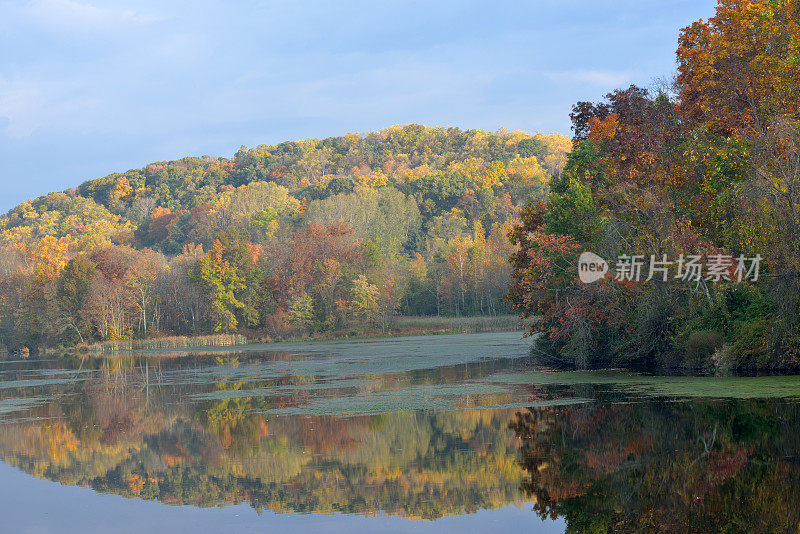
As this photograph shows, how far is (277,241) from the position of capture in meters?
96.0

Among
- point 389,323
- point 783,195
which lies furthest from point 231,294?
point 783,195

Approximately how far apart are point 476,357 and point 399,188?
85.0 metres

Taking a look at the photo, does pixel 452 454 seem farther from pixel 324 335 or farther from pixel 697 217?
pixel 324 335

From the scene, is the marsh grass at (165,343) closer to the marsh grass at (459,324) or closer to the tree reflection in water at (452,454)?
the marsh grass at (459,324)

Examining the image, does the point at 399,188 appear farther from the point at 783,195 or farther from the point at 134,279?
the point at 783,195

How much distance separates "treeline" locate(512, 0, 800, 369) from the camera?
73.3 ft

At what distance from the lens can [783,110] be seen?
26.6 metres

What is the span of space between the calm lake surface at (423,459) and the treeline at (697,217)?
10.1 ft

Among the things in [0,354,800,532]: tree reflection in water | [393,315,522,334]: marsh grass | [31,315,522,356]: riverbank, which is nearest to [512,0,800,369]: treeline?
[0,354,800,532]: tree reflection in water

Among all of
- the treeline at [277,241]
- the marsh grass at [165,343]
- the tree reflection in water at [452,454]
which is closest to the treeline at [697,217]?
the tree reflection in water at [452,454]

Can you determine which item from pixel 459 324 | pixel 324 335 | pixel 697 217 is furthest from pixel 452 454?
pixel 324 335

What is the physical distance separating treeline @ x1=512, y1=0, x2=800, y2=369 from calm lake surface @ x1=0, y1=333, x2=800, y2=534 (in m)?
3.07

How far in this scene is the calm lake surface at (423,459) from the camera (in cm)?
1061

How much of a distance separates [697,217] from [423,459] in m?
19.0
